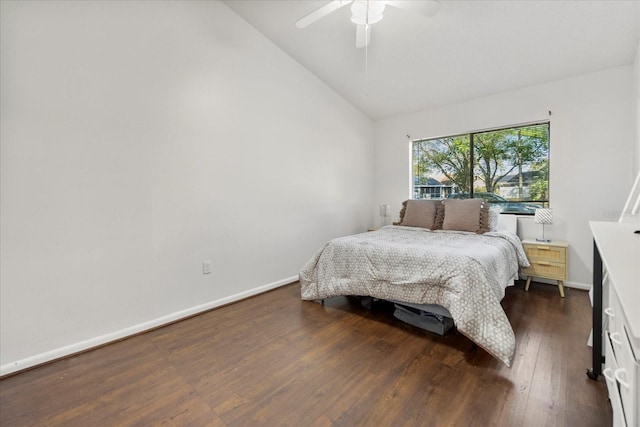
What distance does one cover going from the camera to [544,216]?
3.24 meters

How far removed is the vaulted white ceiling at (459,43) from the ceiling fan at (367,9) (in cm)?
59

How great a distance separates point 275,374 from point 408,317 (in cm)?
122

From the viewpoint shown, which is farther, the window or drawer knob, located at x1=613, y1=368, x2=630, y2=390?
the window

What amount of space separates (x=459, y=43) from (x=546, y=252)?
2.39 m

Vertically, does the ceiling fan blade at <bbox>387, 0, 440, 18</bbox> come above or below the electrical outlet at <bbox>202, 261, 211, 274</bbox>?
above

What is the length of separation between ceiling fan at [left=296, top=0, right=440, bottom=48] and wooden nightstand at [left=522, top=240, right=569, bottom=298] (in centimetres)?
265

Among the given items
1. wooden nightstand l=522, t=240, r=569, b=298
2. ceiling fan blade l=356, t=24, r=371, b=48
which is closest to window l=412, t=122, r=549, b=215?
wooden nightstand l=522, t=240, r=569, b=298

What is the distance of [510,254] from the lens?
2.78 m

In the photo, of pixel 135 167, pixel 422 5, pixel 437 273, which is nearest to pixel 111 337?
pixel 135 167

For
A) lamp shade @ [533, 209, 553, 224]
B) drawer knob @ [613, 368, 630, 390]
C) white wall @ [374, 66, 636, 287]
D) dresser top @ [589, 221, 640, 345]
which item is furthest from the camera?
lamp shade @ [533, 209, 553, 224]

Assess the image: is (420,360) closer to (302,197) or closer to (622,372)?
(622,372)

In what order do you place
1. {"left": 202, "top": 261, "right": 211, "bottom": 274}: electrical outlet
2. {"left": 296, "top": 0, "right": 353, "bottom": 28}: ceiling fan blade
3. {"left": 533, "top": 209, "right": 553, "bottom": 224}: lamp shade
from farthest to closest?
{"left": 533, "top": 209, "right": 553, "bottom": 224}: lamp shade, {"left": 202, "top": 261, "right": 211, "bottom": 274}: electrical outlet, {"left": 296, "top": 0, "right": 353, "bottom": 28}: ceiling fan blade

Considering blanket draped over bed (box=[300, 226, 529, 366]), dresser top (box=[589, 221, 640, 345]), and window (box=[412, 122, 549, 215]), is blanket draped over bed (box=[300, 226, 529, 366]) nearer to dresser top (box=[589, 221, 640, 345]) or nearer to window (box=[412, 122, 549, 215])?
dresser top (box=[589, 221, 640, 345])

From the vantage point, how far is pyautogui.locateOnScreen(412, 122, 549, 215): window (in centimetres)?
359
